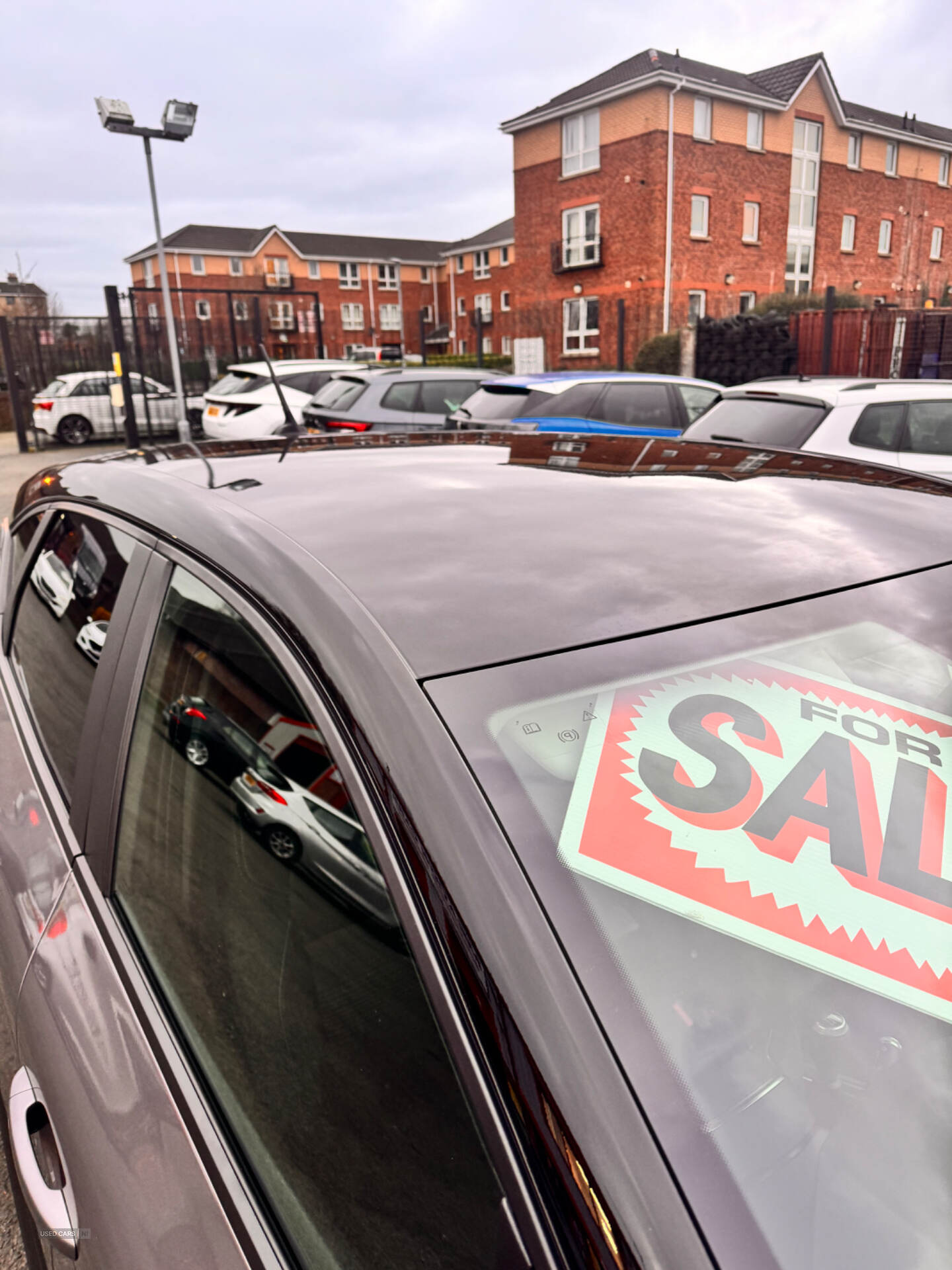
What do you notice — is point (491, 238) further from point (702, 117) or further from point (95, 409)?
point (95, 409)

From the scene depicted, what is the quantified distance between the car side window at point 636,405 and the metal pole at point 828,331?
722 centimetres

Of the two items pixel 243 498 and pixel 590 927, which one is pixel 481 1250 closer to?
pixel 590 927

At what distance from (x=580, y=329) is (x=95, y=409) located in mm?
19425

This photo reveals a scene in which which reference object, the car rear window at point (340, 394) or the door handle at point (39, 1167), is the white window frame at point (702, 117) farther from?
the door handle at point (39, 1167)

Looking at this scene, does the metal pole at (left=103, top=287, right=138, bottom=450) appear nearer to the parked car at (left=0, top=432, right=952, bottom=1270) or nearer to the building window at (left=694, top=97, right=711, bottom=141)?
the parked car at (left=0, top=432, right=952, bottom=1270)

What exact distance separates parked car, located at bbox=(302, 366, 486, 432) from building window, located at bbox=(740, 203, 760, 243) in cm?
2675

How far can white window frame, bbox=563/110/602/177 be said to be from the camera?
1205 inches

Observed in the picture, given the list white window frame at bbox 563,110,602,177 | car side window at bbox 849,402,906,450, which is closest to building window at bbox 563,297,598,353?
white window frame at bbox 563,110,602,177

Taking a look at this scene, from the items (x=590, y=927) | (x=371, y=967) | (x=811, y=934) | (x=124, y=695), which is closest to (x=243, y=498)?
(x=124, y=695)

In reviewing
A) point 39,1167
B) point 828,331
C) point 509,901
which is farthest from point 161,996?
point 828,331

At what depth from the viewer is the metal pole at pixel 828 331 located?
47.0 feet

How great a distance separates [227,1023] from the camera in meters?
1.13

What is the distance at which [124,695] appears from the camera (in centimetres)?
145

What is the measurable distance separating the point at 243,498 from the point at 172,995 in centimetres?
79
